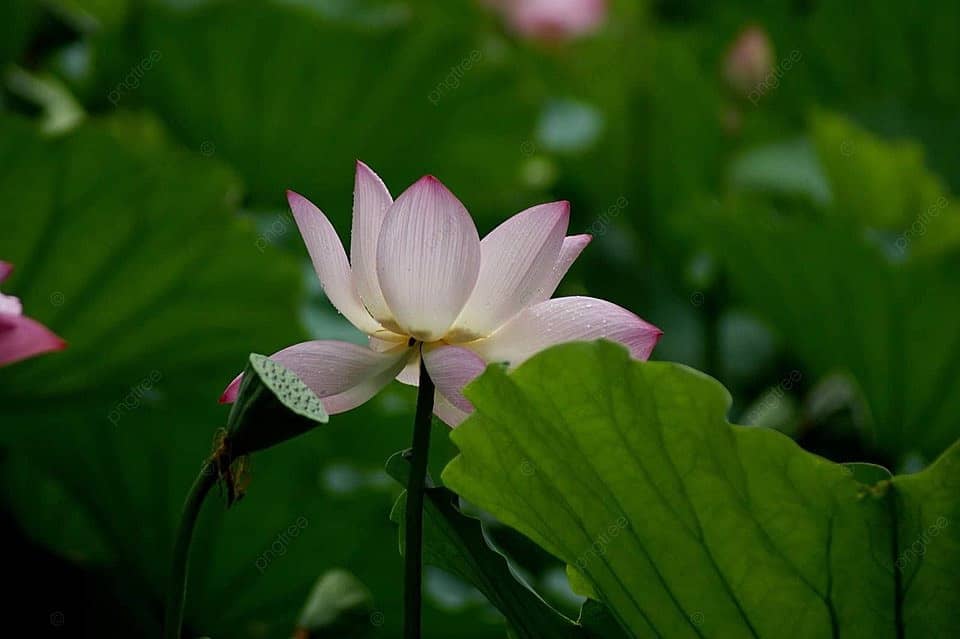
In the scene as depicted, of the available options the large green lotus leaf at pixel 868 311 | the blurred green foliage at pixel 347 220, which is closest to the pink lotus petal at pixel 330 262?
the blurred green foliage at pixel 347 220

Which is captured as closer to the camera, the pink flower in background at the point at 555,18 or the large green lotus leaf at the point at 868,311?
the large green lotus leaf at the point at 868,311

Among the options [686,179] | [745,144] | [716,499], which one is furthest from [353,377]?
[745,144]

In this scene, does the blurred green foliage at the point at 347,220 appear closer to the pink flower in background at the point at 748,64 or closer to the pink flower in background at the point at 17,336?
the pink flower in background at the point at 748,64

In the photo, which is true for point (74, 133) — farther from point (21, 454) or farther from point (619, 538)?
point (619, 538)

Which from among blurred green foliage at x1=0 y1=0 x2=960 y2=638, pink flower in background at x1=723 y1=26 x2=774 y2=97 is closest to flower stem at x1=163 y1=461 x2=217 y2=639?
blurred green foliage at x1=0 y1=0 x2=960 y2=638

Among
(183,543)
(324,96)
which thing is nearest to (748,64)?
(324,96)

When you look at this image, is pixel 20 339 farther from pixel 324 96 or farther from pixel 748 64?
pixel 748 64
